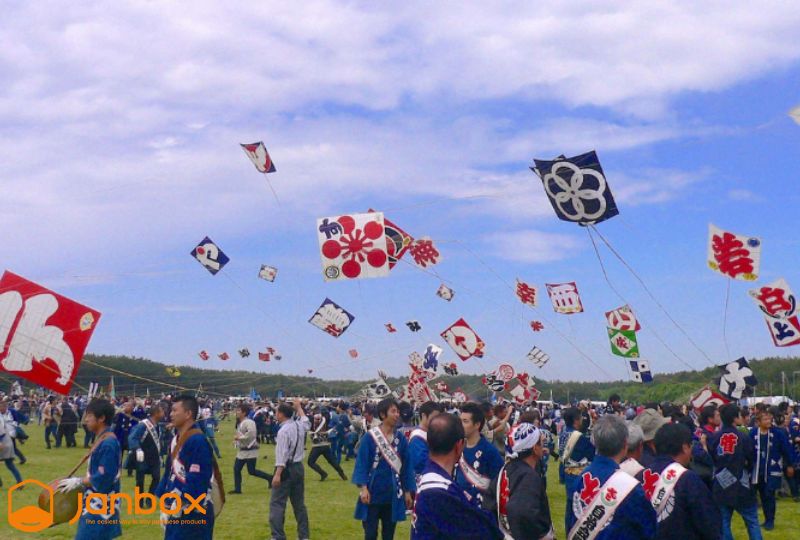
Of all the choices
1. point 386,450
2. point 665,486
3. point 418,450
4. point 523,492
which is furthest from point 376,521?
point 665,486

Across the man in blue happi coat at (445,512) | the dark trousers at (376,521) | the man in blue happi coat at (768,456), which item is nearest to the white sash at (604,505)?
the man in blue happi coat at (445,512)

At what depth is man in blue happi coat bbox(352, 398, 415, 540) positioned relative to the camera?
8.08 meters

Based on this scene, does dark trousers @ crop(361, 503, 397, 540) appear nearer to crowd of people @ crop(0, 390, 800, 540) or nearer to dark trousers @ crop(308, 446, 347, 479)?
crowd of people @ crop(0, 390, 800, 540)

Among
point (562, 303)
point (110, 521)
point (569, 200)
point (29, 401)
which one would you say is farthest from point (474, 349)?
point (29, 401)

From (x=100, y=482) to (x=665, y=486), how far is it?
15.5 feet

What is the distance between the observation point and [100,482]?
6.57 metres

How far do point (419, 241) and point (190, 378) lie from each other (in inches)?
2402

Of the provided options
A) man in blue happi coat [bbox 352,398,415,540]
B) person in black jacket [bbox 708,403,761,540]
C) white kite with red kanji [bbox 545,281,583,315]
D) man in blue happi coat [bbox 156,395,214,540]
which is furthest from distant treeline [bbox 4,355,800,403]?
man in blue happi coat [bbox 156,395,214,540]

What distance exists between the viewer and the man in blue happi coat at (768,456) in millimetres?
10289

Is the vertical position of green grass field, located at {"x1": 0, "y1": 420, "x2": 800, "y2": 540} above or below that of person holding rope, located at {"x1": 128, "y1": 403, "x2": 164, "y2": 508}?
below

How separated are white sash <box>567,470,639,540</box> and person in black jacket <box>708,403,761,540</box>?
4.90 m

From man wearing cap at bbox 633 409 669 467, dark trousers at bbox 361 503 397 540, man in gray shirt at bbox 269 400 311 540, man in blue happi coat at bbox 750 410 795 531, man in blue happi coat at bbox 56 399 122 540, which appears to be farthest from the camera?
man in blue happi coat at bbox 750 410 795 531

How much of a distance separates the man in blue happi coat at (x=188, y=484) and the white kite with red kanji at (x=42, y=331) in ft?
8.95

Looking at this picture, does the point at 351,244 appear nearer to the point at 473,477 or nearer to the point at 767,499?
the point at 767,499
